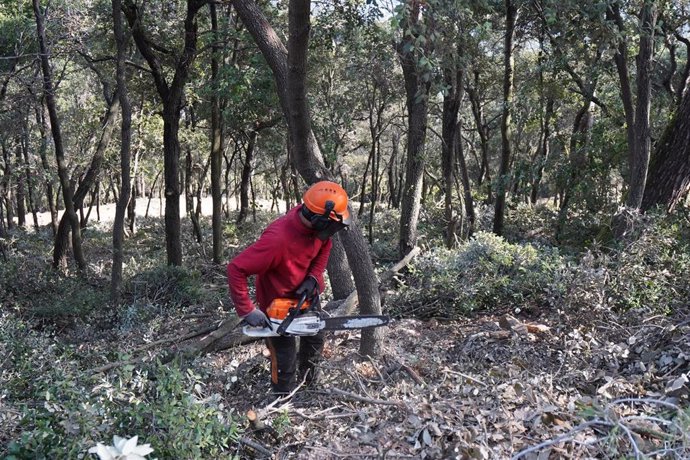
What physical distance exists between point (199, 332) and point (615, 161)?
9.48 meters

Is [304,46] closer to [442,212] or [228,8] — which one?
[228,8]

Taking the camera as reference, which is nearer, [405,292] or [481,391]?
[481,391]

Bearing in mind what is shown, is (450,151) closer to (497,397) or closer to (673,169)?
(673,169)

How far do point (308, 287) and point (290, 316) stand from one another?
27cm

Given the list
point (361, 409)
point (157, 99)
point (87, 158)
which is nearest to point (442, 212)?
point (157, 99)

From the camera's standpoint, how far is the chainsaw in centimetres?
417

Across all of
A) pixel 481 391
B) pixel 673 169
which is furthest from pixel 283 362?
pixel 673 169

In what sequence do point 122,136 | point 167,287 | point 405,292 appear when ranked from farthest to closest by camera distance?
point 167,287
point 122,136
point 405,292

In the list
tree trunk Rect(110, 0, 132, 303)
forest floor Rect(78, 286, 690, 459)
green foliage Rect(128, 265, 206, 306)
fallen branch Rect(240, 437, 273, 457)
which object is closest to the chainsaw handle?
forest floor Rect(78, 286, 690, 459)

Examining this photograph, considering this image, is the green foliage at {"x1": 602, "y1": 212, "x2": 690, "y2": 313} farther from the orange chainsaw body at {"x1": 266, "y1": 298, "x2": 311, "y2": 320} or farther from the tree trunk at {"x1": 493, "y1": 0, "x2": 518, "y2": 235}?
the tree trunk at {"x1": 493, "y1": 0, "x2": 518, "y2": 235}

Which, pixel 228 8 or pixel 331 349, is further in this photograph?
pixel 228 8

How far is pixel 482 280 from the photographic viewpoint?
6672mm

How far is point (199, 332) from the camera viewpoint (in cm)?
654

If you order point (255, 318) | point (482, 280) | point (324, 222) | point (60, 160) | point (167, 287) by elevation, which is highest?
point (60, 160)
